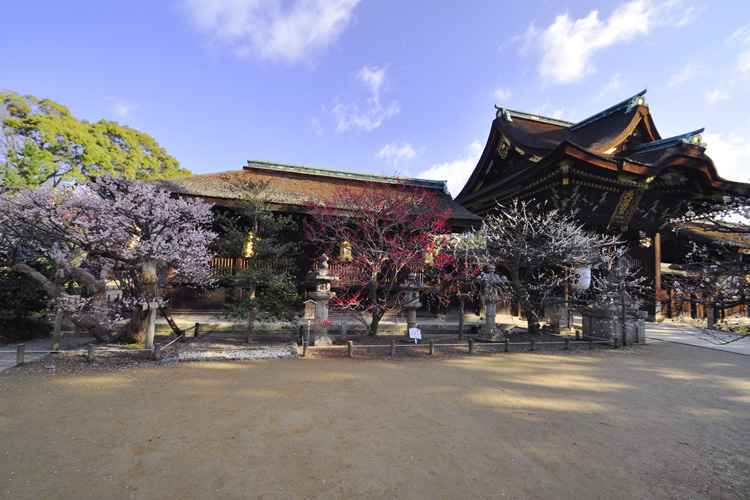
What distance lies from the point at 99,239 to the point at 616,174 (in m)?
20.2

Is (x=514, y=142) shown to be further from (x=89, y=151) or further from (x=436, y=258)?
(x=89, y=151)

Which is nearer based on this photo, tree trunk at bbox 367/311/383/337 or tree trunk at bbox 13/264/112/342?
tree trunk at bbox 13/264/112/342

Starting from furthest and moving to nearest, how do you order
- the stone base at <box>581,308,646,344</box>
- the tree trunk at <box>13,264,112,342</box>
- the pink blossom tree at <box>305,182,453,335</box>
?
the stone base at <box>581,308,646,344</box>, the pink blossom tree at <box>305,182,453,335</box>, the tree trunk at <box>13,264,112,342</box>

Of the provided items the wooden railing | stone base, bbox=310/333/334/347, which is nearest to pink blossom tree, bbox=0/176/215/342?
the wooden railing

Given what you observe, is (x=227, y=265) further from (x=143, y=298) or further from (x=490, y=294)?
(x=490, y=294)

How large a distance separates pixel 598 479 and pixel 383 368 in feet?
16.7

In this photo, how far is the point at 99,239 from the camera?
335 inches

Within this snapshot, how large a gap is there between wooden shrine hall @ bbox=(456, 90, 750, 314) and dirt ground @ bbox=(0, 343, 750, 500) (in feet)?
31.3

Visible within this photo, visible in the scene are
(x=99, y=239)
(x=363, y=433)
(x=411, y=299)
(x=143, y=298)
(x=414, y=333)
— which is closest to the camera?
(x=363, y=433)

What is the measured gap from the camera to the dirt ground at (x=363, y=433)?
348 centimetres

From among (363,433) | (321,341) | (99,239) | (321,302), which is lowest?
(363,433)

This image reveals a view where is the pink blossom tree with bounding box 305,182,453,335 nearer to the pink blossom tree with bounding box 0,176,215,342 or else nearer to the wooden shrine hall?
the pink blossom tree with bounding box 0,176,215,342

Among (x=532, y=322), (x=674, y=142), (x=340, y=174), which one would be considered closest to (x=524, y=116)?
(x=674, y=142)

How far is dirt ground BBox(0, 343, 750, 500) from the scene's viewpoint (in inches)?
137
